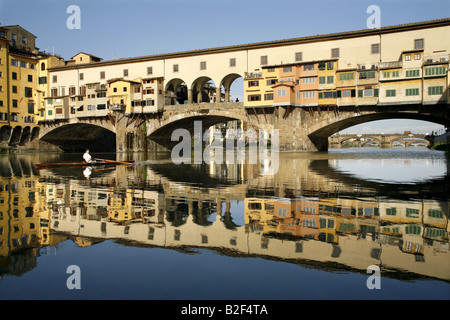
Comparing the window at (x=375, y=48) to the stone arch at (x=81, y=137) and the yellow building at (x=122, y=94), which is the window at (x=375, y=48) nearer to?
the yellow building at (x=122, y=94)

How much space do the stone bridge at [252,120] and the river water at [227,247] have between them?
37.6 meters

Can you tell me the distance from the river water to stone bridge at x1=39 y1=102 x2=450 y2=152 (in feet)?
123

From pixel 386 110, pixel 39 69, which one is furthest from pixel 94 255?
pixel 39 69

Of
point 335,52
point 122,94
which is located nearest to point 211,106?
point 122,94

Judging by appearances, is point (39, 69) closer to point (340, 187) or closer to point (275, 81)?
point (275, 81)

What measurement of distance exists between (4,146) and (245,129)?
61634 millimetres

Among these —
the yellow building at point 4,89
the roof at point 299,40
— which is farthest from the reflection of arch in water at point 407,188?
the yellow building at point 4,89

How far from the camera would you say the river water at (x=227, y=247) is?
15.6 ft

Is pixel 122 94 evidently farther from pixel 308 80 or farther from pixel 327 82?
pixel 327 82

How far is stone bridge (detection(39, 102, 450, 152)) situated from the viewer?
4709 cm

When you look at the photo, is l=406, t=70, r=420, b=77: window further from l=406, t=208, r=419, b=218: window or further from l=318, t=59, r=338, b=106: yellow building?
l=406, t=208, r=419, b=218: window

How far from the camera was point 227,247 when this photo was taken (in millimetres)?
6516

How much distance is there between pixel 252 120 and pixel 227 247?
47.2 m
